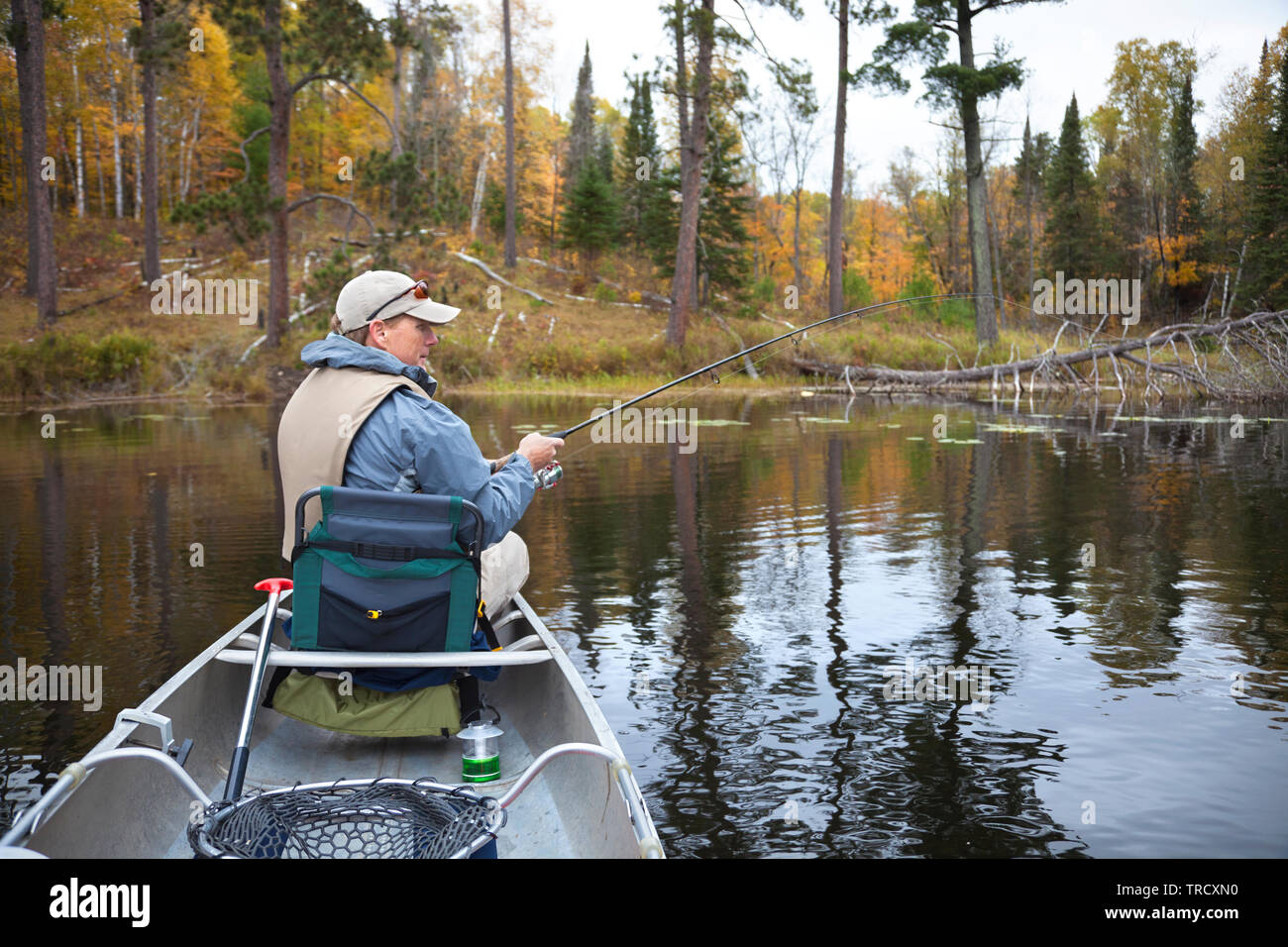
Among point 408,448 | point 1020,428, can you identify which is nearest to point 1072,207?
point 1020,428

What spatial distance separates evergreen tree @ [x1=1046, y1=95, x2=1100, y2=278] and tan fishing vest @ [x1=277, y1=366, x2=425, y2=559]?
46.7 m

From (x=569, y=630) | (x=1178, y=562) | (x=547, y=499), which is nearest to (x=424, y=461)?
(x=569, y=630)

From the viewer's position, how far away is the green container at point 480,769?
156 inches

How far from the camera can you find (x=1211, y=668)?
561cm

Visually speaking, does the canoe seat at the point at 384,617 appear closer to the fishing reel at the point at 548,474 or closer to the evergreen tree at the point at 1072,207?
the fishing reel at the point at 548,474

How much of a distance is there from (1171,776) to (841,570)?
396cm

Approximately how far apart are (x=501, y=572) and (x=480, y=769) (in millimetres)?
1677

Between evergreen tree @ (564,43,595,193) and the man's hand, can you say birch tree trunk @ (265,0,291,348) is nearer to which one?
the man's hand

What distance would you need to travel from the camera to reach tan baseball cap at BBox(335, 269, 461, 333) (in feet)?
13.9

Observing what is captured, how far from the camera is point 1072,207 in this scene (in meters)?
45.6

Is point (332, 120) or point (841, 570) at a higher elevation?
point (332, 120)

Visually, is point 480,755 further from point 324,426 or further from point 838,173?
point 838,173

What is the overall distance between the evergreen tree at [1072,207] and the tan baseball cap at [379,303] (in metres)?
46.2
